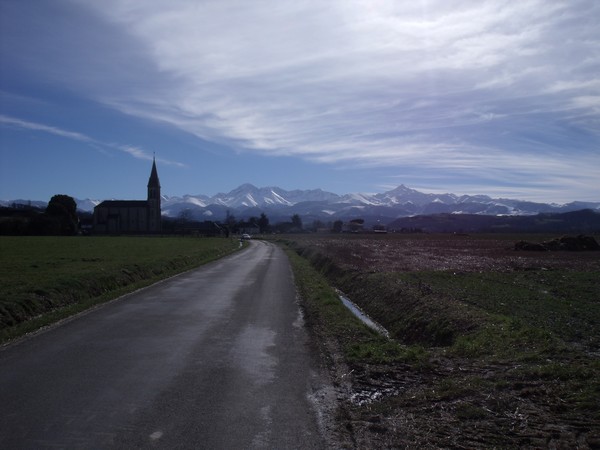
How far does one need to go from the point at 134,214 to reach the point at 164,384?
153030 mm

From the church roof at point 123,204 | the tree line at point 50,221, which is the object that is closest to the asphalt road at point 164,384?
the tree line at point 50,221

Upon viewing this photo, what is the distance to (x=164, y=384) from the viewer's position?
809 centimetres

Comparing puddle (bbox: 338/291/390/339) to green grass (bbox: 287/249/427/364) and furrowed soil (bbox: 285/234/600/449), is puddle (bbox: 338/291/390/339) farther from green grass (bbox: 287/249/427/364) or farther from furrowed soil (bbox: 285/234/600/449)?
green grass (bbox: 287/249/427/364)

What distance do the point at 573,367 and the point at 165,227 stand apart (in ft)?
534

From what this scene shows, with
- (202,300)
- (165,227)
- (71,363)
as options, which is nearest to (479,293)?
(202,300)

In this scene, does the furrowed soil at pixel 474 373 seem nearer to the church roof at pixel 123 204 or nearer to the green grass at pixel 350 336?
the green grass at pixel 350 336

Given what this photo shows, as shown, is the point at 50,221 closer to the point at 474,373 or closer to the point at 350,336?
the point at 350,336

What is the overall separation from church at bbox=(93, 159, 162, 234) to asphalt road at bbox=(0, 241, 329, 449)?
141320 millimetres

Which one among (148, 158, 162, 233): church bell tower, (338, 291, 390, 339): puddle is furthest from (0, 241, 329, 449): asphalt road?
(148, 158, 162, 233): church bell tower

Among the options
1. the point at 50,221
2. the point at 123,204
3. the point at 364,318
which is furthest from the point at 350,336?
the point at 123,204

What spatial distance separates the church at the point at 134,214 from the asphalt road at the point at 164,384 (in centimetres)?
14132

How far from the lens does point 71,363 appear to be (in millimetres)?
9242

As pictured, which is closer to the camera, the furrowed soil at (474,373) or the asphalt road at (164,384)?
the asphalt road at (164,384)

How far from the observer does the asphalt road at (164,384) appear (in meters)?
6.07
